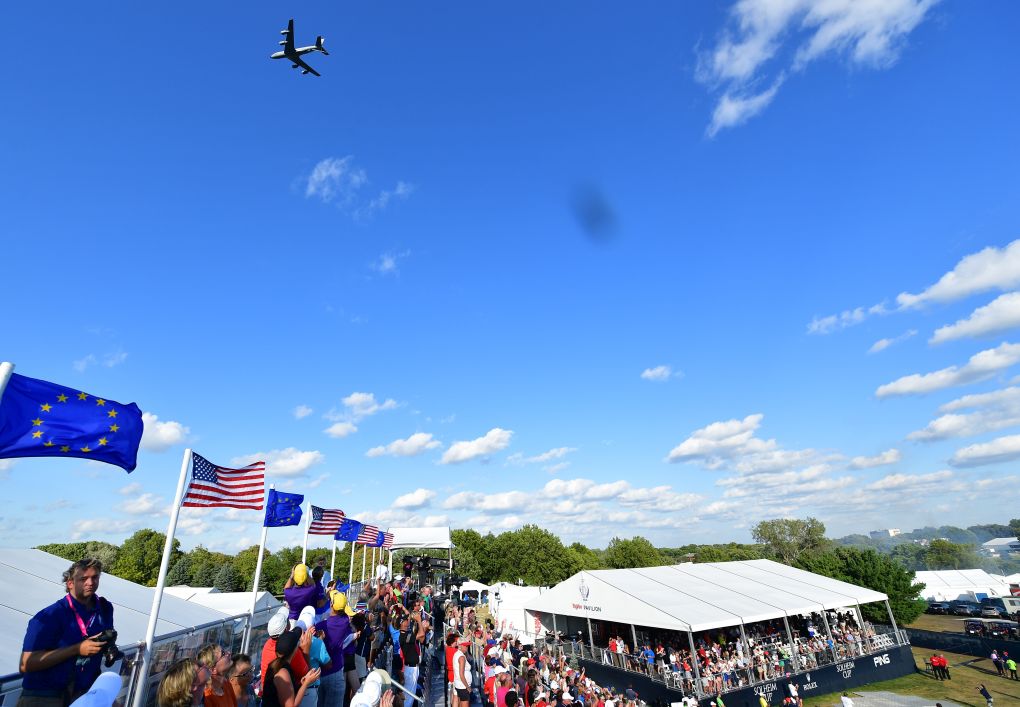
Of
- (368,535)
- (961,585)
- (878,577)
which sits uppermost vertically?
(368,535)

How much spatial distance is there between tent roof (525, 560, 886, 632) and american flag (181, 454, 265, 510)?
65.2ft

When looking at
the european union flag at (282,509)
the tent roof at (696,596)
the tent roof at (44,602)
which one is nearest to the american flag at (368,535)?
the european union flag at (282,509)

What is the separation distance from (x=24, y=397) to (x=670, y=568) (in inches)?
1454

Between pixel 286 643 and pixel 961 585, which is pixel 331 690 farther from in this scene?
pixel 961 585

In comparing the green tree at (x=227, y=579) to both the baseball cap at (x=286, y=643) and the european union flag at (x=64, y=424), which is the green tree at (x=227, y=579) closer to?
the european union flag at (x=64, y=424)

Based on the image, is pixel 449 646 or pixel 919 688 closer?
pixel 449 646

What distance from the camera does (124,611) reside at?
→ 30.1ft

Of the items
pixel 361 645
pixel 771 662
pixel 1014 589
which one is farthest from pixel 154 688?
pixel 1014 589

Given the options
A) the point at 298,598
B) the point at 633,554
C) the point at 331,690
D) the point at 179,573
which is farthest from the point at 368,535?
the point at 179,573

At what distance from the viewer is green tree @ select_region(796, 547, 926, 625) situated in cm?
3897

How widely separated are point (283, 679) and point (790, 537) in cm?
11412

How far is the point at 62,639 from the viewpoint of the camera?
4070mm

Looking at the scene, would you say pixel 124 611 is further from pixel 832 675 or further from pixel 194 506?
pixel 832 675

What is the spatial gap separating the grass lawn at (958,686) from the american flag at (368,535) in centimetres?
2188
